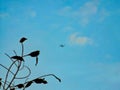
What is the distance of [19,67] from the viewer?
4.60ft

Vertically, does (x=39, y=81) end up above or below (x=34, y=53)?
below

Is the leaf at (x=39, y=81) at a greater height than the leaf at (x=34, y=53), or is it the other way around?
the leaf at (x=34, y=53)

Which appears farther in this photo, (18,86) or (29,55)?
(18,86)

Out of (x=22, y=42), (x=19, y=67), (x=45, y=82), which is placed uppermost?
(x=22, y=42)

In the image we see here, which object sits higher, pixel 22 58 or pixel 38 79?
pixel 22 58

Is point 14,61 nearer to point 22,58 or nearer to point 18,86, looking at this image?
point 22,58

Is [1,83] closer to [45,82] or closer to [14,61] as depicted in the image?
[14,61]

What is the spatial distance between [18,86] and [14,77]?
0.52ft

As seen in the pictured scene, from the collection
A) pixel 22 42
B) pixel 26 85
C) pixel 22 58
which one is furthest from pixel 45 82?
pixel 22 42

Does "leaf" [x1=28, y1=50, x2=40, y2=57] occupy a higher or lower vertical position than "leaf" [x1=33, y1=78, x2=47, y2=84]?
higher

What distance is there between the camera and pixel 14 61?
1.40 m

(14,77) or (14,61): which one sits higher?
(14,61)

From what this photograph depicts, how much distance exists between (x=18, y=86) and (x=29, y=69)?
0.59 feet

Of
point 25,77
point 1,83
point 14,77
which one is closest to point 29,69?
point 25,77
